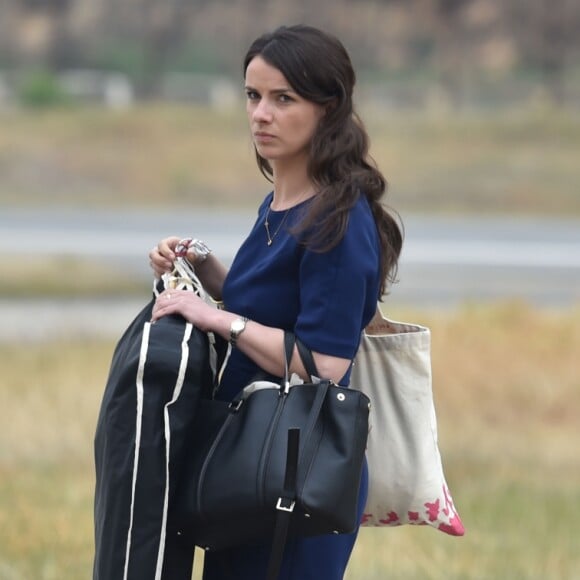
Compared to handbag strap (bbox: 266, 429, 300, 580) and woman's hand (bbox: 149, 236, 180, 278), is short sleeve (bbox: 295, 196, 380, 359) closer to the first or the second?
handbag strap (bbox: 266, 429, 300, 580)

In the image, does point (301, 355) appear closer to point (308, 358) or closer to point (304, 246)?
point (308, 358)

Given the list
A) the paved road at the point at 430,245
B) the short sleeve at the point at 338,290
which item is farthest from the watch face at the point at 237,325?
the paved road at the point at 430,245

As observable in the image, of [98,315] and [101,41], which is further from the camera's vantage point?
[101,41]

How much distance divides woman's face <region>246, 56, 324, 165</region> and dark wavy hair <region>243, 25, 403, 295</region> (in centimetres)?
1

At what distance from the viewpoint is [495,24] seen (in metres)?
38.9

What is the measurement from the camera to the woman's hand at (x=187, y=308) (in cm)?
258

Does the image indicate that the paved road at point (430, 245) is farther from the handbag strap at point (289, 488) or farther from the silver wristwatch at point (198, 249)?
the handbag strap at point (289, 488)

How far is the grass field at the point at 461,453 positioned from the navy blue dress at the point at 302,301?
1.87 metres

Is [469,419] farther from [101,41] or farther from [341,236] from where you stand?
[101,41]

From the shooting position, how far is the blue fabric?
98.7 inches

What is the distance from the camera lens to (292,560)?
8.63 ft

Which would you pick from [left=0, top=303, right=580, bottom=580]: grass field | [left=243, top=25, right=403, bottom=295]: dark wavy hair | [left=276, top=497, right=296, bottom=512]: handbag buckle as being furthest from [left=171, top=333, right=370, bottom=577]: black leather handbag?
[left=0, top=303, right=580, bottom=580]: grass field

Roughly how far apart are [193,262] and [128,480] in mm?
634

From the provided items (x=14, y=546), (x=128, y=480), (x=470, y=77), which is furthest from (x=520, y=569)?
(x=470, y=77)
